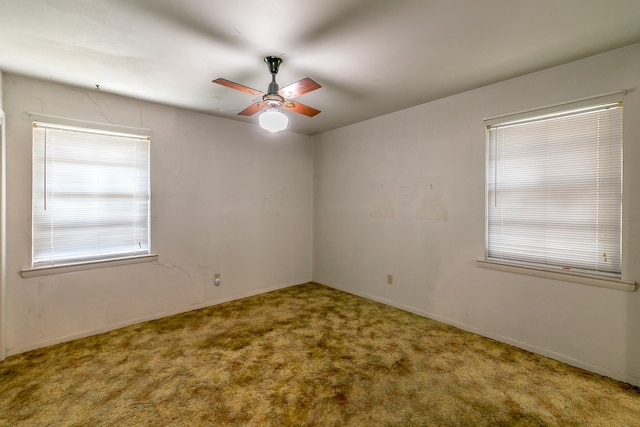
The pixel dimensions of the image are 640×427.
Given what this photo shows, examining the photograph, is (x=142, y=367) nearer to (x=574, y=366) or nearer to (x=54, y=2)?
(x=54, y=2)

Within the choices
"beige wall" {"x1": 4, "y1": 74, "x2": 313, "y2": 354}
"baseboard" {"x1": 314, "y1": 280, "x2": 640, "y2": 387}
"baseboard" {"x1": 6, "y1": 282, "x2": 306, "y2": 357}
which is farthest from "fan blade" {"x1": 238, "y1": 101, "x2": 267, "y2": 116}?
"baseboard" {"x1": 314, "y1": 280, "x2": 640, "y2": 387}

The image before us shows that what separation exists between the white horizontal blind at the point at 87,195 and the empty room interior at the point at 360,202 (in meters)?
0.02

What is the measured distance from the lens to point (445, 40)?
2.04m

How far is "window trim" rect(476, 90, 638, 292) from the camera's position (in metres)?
2.21

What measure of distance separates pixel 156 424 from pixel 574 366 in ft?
10.8

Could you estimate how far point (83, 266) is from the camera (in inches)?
116

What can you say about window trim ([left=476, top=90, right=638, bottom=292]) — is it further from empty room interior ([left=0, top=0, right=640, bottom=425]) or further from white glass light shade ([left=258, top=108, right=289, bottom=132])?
white glass light shade ([left=258, top=108, right=289, bottom=132])

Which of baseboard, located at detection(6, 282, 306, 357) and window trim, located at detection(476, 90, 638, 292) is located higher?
window trim, located at detection(476, 90, 638, 292)

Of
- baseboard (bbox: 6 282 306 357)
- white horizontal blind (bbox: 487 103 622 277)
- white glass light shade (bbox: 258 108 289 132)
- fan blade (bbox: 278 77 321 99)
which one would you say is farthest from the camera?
baseboard (bbox: 6 282 306 357)

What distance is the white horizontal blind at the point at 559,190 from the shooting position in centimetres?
229

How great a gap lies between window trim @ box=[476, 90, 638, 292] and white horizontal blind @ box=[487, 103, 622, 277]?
5cm

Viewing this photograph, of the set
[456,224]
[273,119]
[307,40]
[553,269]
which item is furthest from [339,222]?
[307,40]

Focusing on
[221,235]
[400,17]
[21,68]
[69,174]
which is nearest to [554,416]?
[400,17]

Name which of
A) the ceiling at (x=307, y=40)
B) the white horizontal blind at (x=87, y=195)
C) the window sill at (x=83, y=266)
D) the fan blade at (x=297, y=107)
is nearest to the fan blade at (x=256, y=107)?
the fan blade at (x=297, y=107)
